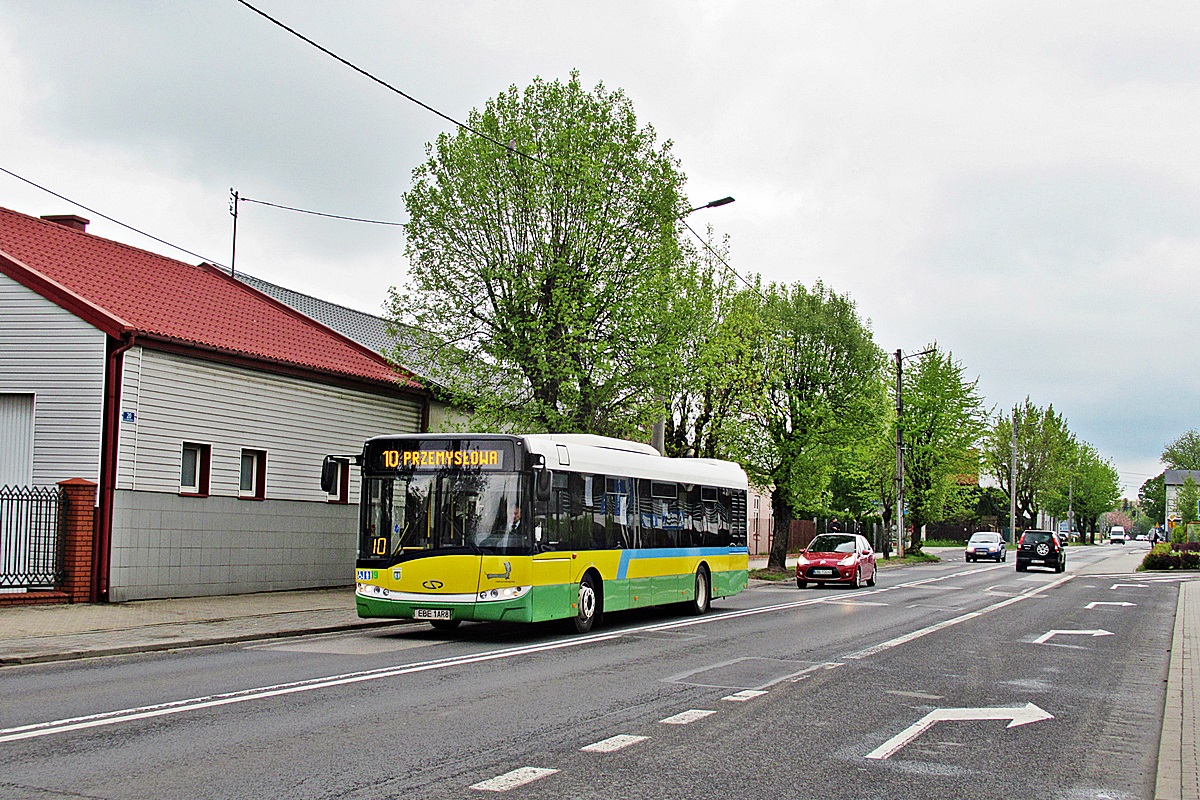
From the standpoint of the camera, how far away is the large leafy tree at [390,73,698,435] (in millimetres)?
24203

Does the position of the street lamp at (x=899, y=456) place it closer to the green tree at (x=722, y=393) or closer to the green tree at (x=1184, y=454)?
the green tree at (x=722, y=393)

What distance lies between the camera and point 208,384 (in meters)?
21.9

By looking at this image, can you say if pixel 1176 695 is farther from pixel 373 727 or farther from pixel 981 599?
pixel 981 599

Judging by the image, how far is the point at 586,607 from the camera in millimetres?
17156

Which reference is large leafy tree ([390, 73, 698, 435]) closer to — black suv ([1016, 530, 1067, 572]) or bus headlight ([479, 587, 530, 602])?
bus headlight ([479, 587, 530, 602])

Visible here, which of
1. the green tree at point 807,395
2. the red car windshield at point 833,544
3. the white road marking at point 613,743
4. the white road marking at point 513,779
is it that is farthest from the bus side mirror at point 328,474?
the green tree at point 807,395

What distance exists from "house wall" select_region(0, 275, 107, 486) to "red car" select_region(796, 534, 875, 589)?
1938 cm

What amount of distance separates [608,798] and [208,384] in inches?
676

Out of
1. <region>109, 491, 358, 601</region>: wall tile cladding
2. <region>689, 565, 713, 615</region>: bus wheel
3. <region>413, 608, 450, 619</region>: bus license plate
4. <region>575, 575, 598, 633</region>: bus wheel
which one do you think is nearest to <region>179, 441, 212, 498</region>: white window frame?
<region>109, 491, 358, 601</region>: wall tile cladding

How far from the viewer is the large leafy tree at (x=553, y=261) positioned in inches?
953

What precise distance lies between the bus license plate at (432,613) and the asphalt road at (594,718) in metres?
0.38

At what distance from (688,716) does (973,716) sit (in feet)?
8.23

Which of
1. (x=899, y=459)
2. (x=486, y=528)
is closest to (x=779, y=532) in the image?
(x=899, y=459)

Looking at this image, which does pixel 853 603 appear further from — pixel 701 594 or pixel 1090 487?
pixel 1090 487
